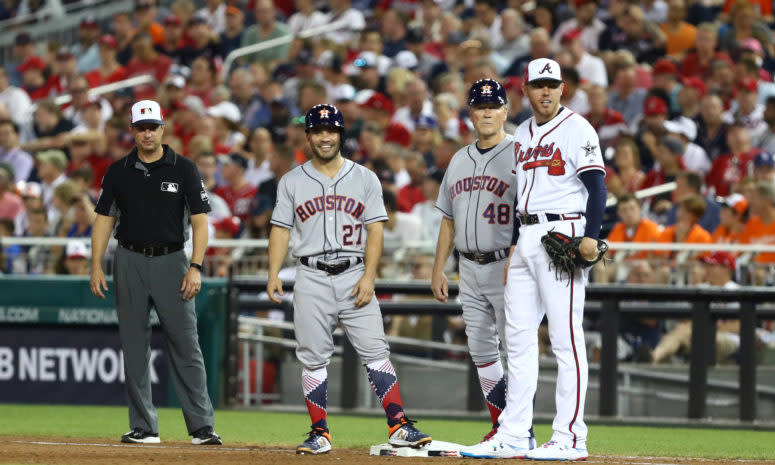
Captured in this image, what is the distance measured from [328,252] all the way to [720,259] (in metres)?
4.61

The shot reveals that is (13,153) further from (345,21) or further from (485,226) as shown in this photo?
(485,226)

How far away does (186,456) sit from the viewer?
269 inches

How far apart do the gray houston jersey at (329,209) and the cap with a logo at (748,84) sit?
719 cm

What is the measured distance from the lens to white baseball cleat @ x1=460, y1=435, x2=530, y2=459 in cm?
665

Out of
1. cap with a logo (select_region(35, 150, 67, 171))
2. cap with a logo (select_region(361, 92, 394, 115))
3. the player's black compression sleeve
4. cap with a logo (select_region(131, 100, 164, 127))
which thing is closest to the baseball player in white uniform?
the player's black compression sleeve

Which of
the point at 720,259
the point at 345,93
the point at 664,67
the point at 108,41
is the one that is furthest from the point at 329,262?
the point at 108,41

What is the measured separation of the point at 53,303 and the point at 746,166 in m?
6.69

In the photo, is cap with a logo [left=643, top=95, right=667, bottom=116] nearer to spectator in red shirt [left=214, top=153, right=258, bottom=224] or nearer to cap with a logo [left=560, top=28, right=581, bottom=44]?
cap with a logo [left=560, top=28, right=581, bottom=44]

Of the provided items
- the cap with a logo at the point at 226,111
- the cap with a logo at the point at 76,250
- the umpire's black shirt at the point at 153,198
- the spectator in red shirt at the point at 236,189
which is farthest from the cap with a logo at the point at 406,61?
the umpire's black shirt at the point at 153,198

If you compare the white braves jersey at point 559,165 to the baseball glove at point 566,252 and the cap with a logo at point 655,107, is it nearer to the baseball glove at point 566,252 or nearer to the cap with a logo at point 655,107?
the baseball glove at point 566,252

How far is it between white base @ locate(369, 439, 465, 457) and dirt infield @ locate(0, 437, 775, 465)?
0.32 ft

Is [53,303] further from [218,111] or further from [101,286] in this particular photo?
[218,111]

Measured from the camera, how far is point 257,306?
11.1 metres

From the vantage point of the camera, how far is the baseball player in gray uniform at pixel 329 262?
23.2 ft
